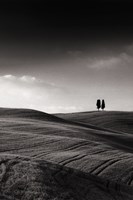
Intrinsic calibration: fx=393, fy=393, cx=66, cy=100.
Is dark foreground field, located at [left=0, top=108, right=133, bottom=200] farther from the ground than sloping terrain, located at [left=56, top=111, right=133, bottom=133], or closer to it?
closer to it

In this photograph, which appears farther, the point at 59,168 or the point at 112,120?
the point at 112,120

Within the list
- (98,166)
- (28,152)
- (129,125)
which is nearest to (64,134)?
(28,152)

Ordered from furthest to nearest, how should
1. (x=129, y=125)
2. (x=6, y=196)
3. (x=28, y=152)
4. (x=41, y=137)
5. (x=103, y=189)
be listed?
(x=129, y=125) → (x=41, y=137) → (x=28, y=152) → (x=103, y=189) → (x=6, y=196)

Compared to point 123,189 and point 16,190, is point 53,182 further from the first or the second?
point 123,189

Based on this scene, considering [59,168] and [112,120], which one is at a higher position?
[112,120]

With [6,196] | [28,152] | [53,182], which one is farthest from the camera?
[28,152]

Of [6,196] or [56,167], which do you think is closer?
[6,196]

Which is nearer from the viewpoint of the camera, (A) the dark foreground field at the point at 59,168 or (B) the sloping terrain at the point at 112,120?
(A) the dark foreground field at the point at 59,168

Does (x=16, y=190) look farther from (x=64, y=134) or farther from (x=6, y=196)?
(x=64, y=134)

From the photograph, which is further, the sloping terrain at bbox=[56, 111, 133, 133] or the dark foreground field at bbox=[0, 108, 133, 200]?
the sloping terrain at bbox=[56, 111, 133, 133]

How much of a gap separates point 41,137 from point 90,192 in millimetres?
5538

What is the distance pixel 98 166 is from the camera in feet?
21.5

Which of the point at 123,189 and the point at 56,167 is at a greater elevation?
the point at 56,167

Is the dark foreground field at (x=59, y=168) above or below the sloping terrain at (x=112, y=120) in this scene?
below
